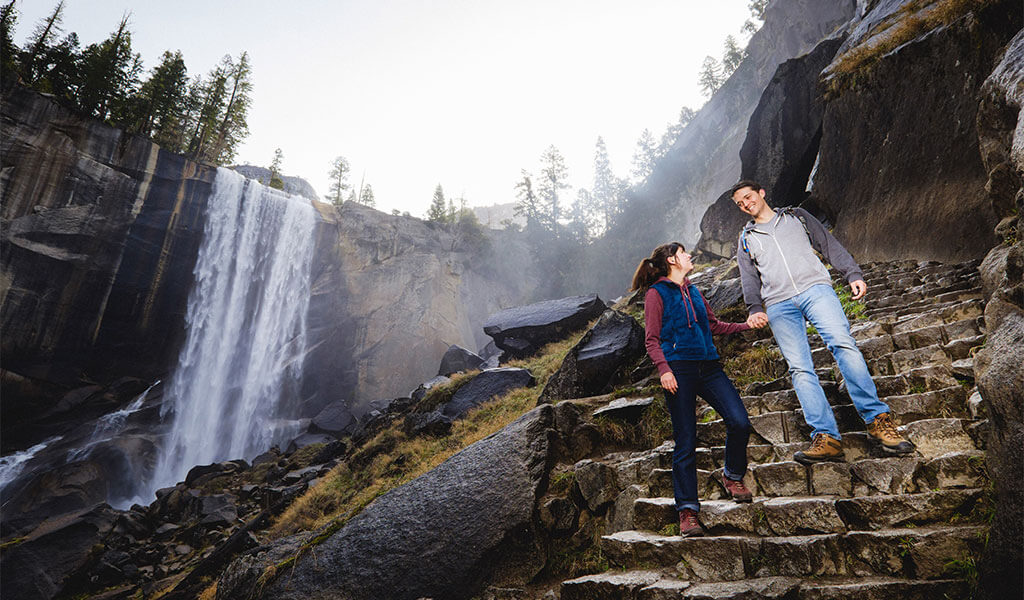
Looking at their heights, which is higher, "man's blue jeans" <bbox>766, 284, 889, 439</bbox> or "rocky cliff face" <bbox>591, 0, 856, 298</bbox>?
"rocky cliff face" <bbox>591, 0, 856, 298</bbox>

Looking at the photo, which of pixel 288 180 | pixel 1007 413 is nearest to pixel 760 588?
pixel 1007 413

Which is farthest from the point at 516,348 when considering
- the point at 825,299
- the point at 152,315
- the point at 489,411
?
the point at 152,315

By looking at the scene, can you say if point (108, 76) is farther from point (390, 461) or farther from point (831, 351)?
point (831, 351)

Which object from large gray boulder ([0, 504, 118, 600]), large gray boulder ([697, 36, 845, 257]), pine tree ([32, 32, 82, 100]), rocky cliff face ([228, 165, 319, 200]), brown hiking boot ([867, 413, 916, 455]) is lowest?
large gray boulder ([0, 504, 118, 600])

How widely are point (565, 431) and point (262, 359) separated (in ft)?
88.2

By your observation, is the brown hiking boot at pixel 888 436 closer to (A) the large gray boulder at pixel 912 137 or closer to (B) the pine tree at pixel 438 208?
(A) the large gray boulder at pixel 912 137

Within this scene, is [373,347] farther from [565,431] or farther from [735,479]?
[735,479]

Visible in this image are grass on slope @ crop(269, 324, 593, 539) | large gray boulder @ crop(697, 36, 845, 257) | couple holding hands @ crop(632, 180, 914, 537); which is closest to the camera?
couple holding hands @ crop(632, 180, 914, 537)

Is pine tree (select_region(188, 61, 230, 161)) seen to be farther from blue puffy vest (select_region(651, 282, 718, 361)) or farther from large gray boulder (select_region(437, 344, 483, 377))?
blue puffy vest (select_region(651, 282, 718, 361))

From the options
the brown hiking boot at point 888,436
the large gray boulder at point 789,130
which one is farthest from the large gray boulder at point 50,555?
the large gray boulder at point 789,130

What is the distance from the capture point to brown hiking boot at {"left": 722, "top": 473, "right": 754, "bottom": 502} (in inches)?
133

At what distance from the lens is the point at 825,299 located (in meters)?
3.56

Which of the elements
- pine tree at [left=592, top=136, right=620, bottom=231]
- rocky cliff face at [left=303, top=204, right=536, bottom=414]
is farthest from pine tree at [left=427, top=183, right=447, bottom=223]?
pine tree at [left=592, top=136, right=620, bottom=231]

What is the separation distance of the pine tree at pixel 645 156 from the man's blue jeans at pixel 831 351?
40.5m
